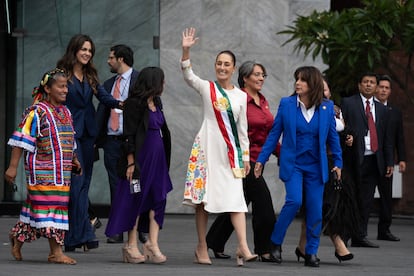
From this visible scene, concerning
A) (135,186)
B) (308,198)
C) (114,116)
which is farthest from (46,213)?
(114,116)

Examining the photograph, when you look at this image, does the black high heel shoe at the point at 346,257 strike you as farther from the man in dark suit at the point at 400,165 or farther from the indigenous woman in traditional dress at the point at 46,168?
the man in dark suit at the point at 400,165

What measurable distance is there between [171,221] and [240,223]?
7.19 metres

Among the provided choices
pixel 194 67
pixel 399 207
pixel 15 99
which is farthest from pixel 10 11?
pixel 399 207

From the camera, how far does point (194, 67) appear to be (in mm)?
21406

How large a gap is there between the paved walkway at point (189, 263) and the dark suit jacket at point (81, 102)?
1231 millimetres

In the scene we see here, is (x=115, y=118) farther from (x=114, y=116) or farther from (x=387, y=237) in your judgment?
(x=387, y=237)

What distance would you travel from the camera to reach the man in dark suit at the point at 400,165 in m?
17.6

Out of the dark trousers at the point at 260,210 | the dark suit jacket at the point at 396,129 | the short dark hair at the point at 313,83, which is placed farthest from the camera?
the dark suit jacket at the point at 396,129

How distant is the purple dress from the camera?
13.0 m

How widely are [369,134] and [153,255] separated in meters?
4.96

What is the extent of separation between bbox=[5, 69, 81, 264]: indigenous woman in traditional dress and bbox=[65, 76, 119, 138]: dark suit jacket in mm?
1579

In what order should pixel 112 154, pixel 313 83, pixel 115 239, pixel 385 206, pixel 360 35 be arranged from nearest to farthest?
1. pixel 313 83
2. pixel 115 239
3. pixel 112 154
4. pixel 385 206
5. pixel 360 35

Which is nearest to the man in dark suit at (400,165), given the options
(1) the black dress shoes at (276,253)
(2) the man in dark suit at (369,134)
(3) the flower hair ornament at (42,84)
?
(2) the man in dark suit at (369,134)

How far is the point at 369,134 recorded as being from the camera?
56.2 ft
